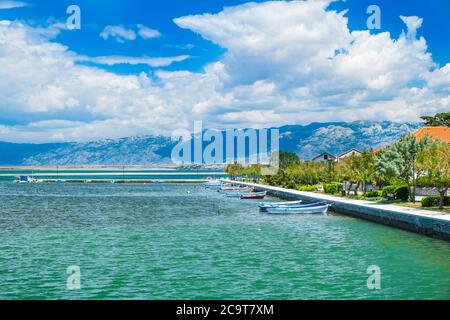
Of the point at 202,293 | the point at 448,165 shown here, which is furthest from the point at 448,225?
the point at 202,293

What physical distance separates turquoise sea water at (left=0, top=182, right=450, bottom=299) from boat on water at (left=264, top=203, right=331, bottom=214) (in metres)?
10.4

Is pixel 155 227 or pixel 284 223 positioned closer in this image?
pixel 155 227

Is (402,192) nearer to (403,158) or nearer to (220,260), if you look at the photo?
(403,158)

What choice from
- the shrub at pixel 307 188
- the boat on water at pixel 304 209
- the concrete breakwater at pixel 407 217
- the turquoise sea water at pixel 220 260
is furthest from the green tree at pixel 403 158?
the shrub at pixel 307 188

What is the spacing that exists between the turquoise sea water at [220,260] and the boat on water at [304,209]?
10426 mm

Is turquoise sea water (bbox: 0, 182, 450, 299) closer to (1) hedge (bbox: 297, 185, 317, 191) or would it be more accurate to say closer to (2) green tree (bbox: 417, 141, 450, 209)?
(2) green tree (bbox: 417, 141, 450, 209)

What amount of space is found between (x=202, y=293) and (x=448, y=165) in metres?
33.8

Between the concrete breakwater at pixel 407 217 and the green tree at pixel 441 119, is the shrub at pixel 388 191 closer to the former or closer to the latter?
the concrete breakwater at pixel 407 217

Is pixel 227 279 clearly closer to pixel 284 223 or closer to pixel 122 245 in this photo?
pixel 122 245

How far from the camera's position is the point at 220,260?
34000mm

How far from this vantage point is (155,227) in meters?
53.5

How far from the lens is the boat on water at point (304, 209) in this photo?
6794cm

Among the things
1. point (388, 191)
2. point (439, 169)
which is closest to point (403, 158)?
point (388, 191)

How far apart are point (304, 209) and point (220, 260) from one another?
3616 centimetres
